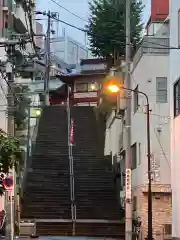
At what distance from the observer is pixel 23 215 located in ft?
103

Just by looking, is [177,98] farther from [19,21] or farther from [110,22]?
[110,22]

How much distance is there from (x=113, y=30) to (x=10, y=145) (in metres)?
41.4

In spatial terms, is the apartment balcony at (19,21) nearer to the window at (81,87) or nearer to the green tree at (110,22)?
the green tree at (110,22)

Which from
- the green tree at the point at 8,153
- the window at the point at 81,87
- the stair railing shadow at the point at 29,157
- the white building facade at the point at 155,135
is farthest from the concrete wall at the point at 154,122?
the window at the point at 81,87

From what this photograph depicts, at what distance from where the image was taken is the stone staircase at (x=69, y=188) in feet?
96.8

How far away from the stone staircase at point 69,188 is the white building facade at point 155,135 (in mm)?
2380

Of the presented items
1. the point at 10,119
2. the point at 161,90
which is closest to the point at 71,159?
the point at 161,90

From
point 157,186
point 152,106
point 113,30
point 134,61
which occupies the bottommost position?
point 157,186

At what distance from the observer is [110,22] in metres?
52.1

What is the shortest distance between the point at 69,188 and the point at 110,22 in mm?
22943

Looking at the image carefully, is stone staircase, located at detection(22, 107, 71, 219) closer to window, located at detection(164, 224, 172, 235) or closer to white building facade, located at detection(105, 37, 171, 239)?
white building facade, located at detection(105, 37, 171, 239)

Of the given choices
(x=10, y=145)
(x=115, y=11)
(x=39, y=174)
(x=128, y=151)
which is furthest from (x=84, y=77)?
(x=10, y=145)

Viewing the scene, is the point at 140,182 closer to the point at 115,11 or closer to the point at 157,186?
the point at 157,186

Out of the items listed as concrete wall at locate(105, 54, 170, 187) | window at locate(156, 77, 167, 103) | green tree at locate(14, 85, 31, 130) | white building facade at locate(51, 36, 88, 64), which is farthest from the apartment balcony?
white building facade at locate(51, 36, 88, 64)
